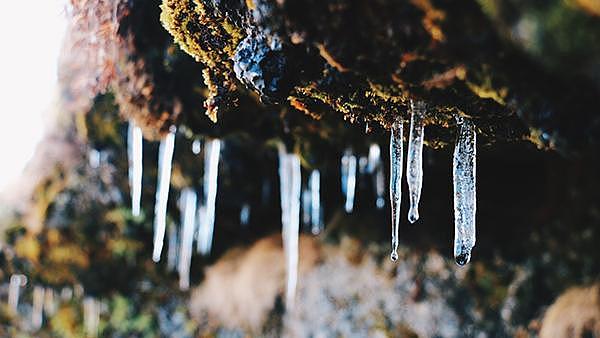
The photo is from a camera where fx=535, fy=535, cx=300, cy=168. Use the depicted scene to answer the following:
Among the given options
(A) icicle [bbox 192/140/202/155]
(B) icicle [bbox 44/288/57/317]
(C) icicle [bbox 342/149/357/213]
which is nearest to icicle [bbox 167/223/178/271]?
(A) icicle [bbox 192/140/202/155]

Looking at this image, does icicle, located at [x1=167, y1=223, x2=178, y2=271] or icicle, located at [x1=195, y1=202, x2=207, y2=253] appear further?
icicle, located at [x1=167, y1=223, x2=178, y2=271]

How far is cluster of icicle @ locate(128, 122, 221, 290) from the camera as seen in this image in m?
6.30

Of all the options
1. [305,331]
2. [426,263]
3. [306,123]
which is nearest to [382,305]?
[426,263]

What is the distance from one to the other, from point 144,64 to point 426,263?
13.2 ft

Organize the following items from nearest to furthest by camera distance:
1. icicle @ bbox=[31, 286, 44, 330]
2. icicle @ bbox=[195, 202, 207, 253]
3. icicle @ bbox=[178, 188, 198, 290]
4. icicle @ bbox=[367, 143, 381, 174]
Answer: icicle @ bbox=[367, 143, 381, 174] → icicle @ bbox=[178, 188, 198, 290] → icicle @ bbox=[195, 202, 207, 253] → icicle @ bbox=[31, 286, 44, 330]

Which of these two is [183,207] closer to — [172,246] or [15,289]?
[172,246]

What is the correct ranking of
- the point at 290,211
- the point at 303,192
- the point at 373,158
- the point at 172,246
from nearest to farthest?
the point at 373,158 → the point at 303,192 → the point at 290,211 → the point at 172,246

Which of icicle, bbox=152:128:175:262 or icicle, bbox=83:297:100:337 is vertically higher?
icicle, bbox=152:128:175:262

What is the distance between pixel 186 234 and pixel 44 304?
2993 millimetres

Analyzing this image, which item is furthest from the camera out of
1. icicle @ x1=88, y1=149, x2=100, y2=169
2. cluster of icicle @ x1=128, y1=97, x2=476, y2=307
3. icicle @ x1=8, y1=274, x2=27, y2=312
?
icicle @ x1=8, y1=274, x2=27, y2=312

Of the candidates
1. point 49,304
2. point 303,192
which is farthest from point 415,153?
point 49,304

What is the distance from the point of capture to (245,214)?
8234 mm

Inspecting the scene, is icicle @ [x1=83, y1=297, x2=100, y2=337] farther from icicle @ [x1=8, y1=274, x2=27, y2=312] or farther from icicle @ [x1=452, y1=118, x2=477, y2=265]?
icicle @ [x1=452, y1=118, x2=477, y2=265]

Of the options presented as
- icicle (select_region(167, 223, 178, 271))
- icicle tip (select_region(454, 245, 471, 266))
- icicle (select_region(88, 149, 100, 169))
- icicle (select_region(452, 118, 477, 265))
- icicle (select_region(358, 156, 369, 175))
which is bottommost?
icicle (select_region(167, 223, 178, 271))
